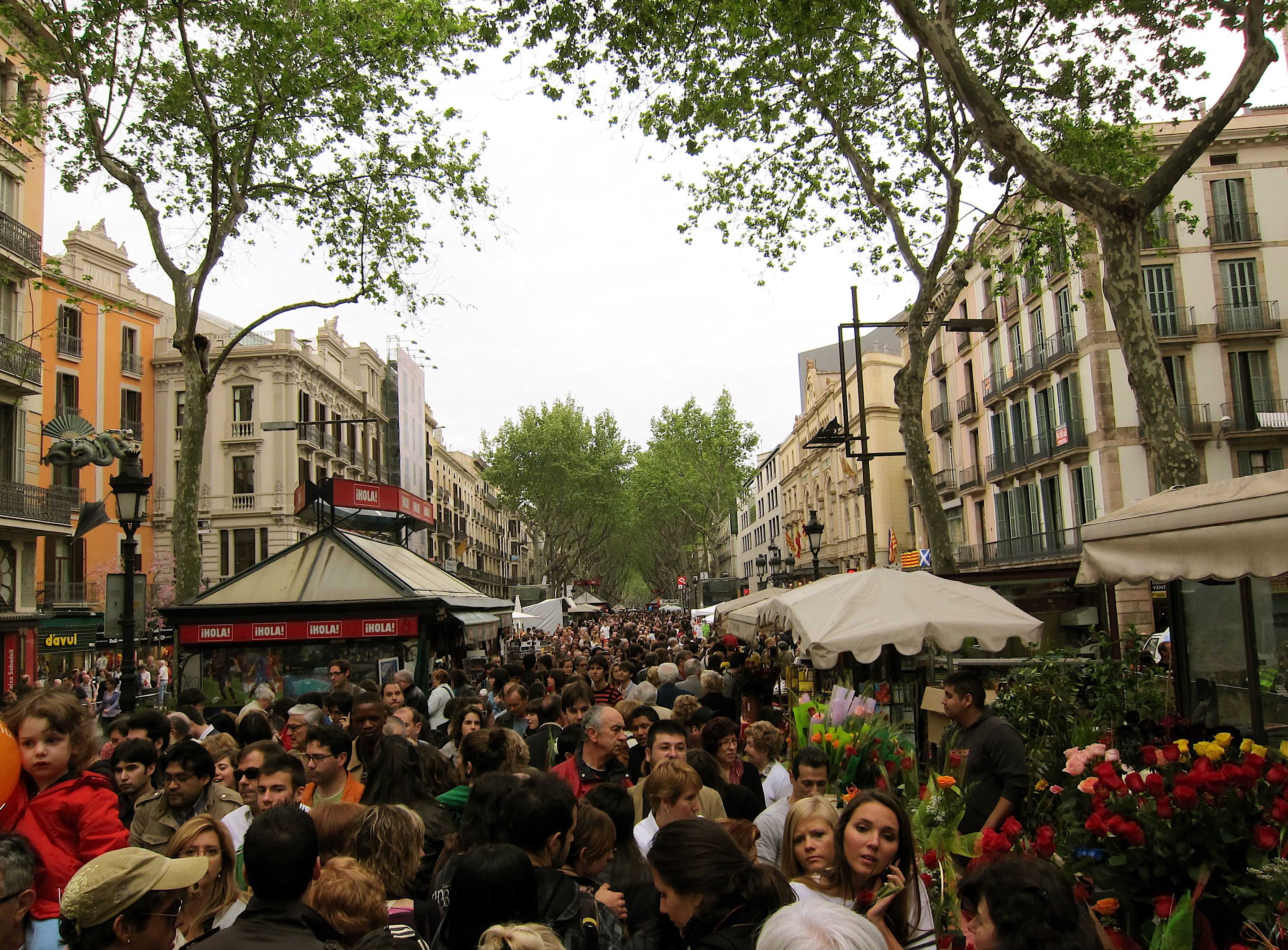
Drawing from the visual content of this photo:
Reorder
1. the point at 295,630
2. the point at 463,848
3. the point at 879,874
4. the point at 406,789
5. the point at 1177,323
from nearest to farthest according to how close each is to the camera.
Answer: the point at 879,874 → the point at 463,848 → the point at 406,789 → the point at 295,630 → the point at 1177,323

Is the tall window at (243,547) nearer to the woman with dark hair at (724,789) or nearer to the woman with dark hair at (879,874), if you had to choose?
the woman with dark hair at (724,789)

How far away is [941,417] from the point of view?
1652 inches

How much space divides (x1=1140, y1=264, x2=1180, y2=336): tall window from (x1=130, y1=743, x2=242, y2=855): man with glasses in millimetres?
30459

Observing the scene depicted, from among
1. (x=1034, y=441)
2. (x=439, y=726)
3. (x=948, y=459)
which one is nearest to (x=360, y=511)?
(x=439, y=726)

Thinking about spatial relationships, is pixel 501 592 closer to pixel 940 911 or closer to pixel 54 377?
pixel 54 377

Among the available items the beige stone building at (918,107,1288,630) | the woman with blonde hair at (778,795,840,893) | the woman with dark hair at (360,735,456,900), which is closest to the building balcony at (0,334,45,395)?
the woman with dark hair at (360,735,456,900)

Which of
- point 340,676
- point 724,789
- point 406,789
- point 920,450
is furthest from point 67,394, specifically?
point 724,789

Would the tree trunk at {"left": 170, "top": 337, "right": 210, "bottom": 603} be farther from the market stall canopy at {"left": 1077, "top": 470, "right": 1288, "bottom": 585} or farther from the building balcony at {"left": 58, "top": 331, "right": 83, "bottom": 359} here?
the building balcony at {"left": 58, "top": 331, "right": 83, "bottom": 359}

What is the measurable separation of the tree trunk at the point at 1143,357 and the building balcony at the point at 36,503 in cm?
2416

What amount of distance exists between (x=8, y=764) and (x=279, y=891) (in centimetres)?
134

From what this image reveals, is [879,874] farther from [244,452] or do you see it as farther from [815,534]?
[244,452]

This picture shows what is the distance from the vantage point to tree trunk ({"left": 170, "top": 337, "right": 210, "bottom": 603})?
15.4 metres

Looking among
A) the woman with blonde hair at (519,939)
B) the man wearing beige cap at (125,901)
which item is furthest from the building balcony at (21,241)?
the woman with blonde hair at (519,939)

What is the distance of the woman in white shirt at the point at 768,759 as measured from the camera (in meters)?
6.31
